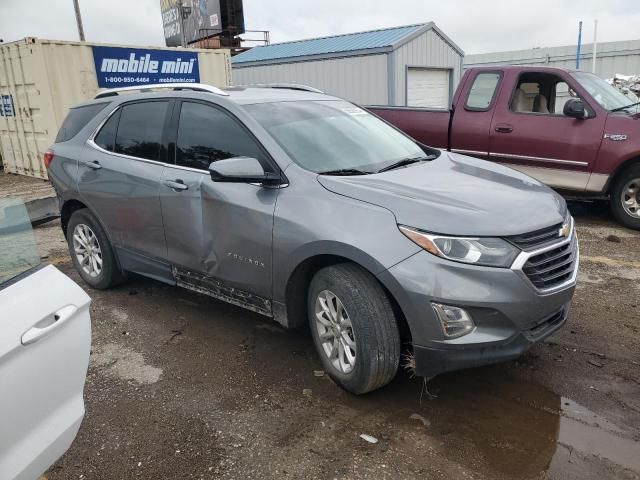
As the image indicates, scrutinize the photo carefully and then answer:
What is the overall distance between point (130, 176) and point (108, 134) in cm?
60

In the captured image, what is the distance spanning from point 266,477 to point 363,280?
1.06 metres

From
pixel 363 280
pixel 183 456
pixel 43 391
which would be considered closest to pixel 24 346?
pixel 43 391

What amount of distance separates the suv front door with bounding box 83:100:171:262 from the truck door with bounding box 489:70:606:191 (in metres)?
4.52

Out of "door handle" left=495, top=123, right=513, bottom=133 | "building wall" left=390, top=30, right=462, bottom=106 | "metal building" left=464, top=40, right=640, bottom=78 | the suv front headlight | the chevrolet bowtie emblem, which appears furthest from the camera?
"metal building" left=464, top=40, right=640, bottom=78

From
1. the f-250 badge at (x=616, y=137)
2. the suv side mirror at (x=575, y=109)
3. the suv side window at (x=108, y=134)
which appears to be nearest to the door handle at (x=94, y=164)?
the suv side window at (x=108, y=134)

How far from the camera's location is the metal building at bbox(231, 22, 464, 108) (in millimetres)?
15625

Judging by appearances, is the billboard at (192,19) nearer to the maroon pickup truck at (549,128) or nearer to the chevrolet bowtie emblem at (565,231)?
the maroon pickup truck at (549,128)

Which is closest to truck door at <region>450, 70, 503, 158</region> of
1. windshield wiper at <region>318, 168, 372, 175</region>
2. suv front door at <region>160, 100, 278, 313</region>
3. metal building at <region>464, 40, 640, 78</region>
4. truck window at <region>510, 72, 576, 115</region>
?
truck window at <region>510, 72, 576, 115</region>

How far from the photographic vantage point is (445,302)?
102 inches

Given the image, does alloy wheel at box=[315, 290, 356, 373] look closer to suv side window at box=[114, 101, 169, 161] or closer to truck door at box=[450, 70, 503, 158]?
suv side window at box=[114, 101, 169, 161]

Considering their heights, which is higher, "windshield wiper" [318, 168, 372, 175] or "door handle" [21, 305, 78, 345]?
"windshield wiper" [318, 168, 372, 175]

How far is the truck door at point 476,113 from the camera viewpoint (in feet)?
23.0

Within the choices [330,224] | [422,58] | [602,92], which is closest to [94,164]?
[330,224]

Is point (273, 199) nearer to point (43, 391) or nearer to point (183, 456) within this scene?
point (183, 456)
